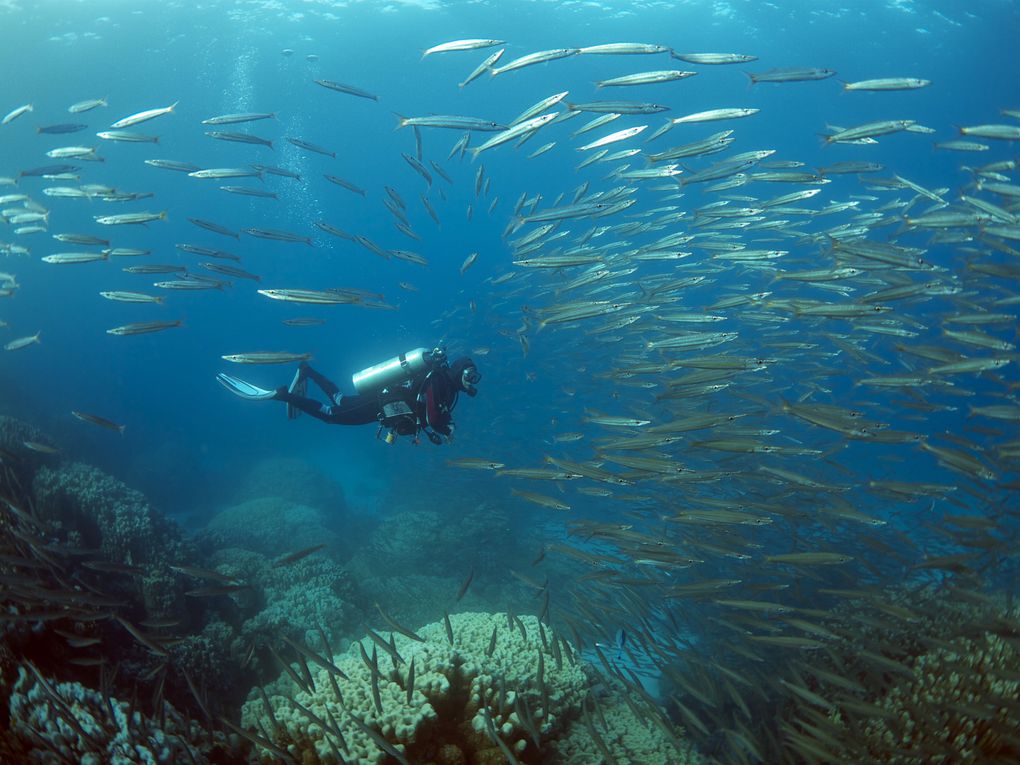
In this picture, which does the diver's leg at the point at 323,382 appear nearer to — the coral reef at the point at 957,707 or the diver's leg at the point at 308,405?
the diver's leg at the point at 308,405

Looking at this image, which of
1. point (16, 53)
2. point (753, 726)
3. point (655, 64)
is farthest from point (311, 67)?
point (753, 726)

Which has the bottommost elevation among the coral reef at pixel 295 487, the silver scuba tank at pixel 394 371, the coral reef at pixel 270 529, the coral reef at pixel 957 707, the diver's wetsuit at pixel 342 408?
the coral reef at pixel 295 487

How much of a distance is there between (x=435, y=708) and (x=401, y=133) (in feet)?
228

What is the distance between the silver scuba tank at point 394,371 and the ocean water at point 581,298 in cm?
190

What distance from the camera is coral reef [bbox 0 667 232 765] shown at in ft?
11.4

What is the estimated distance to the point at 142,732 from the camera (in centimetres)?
374

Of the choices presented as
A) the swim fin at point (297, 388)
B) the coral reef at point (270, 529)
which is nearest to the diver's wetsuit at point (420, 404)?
the swim fin at point (297, 388)

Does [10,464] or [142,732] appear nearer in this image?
[142,732]

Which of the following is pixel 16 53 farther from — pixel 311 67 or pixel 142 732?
pixel 142 732

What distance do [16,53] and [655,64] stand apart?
4245 centimetres

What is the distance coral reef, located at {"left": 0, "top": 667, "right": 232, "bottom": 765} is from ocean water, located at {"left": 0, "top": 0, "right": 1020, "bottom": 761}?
12.0 ft

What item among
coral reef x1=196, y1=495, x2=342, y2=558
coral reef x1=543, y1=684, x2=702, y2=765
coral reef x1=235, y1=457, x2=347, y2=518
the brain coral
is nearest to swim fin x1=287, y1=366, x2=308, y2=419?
coral reef x1=196, y1=495, x2=342, y2=558

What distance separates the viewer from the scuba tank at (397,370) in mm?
7891

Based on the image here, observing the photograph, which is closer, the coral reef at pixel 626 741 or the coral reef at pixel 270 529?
the coral reef at pixel 626 741
